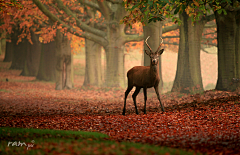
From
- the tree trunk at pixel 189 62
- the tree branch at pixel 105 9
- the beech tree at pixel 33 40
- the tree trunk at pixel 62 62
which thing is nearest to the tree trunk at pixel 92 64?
the beech tree at pixel 33 40

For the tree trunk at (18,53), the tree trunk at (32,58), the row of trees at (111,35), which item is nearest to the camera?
the row of trees at (111,35)

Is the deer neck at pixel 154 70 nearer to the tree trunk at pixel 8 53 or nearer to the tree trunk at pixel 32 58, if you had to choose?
the tree trunk at pixel 32 58

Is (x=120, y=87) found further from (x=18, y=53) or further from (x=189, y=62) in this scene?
(x=18, y=53)

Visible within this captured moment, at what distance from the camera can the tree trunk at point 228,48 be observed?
14758 millimetres

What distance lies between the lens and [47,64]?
30453 mm

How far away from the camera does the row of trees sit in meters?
14.9

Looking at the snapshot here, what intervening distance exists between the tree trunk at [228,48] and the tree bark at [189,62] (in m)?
2.85

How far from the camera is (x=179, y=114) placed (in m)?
10.4

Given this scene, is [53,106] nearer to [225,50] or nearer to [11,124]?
[11,124]

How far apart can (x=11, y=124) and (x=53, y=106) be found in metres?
5.17

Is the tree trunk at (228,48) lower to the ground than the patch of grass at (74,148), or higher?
higher

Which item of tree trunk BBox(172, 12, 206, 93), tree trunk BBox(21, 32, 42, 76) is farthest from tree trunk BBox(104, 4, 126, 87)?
tree trunk BBox(21, 32, 42, 76)

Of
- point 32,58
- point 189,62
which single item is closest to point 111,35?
point 189,62

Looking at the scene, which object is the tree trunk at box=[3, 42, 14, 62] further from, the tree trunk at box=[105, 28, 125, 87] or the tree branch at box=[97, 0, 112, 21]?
the tree trunk at box=[105, 28, 125, 87]
